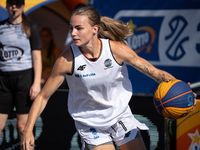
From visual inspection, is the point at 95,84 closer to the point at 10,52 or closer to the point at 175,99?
the point at 175,99

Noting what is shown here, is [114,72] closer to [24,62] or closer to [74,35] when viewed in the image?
[74,35]

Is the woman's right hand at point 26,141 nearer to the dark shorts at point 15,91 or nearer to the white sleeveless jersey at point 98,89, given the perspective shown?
the white sleeveless jersey at point 98,89

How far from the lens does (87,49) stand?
2.82m

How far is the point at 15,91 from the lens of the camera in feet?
12.4

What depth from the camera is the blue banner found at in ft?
19.2

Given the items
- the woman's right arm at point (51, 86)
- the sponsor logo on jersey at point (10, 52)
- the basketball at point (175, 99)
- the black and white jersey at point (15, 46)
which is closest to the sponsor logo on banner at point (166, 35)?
the black and white jersey at point (15, 46)

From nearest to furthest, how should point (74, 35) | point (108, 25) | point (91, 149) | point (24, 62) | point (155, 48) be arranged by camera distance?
point (74, 35), point (91, 149), point (108, 25), point (24, 62), point (155, 48)

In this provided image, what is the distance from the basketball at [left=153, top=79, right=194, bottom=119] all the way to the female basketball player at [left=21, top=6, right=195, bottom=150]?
0.17 m

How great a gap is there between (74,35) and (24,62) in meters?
1.37

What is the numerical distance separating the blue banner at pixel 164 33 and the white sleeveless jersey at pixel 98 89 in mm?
3226

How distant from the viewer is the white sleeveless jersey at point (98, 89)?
2.76 m

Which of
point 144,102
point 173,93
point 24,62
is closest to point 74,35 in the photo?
point 173,93

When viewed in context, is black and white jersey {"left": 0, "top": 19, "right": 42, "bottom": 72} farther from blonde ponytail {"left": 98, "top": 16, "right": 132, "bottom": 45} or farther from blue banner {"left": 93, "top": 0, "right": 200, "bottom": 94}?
blue banner {"left": 93, "top": 0, "right": 200, "bottom": 94}

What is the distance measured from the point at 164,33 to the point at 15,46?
340 cm
